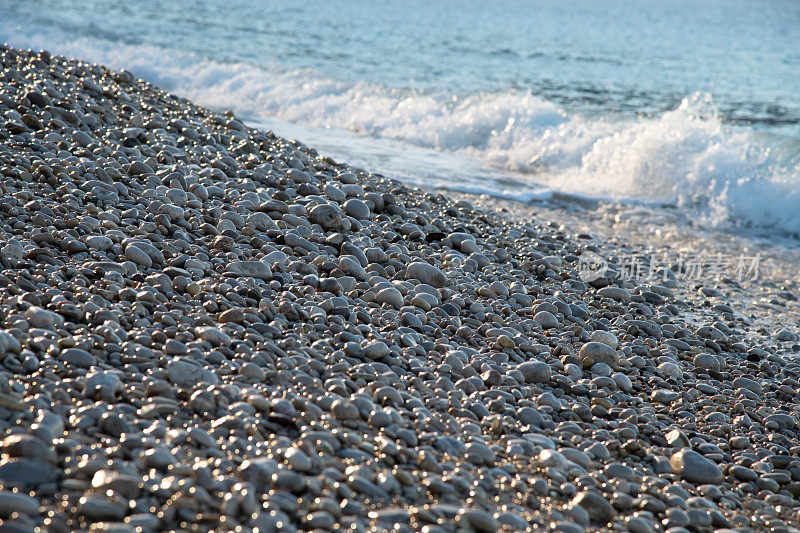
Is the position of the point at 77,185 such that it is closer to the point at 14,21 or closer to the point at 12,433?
the point at 12,433

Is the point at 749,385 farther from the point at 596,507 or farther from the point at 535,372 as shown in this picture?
the point at 596,507

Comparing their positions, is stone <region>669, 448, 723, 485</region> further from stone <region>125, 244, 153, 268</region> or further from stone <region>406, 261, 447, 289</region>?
stone <region>125, 244, 153, 268</region>

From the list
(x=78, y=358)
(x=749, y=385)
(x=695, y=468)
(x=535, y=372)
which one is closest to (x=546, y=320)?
(x=535, y=372)

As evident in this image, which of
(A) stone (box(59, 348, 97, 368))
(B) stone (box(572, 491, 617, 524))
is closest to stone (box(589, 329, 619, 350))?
(B) stone (box(572, 491, 617, 524))

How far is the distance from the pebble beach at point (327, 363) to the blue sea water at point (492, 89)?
3.49 m

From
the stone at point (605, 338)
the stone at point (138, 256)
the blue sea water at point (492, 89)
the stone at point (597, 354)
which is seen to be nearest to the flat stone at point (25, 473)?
the stone at point (138, 256)

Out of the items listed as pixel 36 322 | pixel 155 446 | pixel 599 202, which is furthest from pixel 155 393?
pixel 599 202

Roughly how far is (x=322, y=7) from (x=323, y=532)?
87.6 ft

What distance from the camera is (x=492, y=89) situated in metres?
12.9

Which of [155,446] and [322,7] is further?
[322,7]

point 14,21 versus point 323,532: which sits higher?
point 14,21

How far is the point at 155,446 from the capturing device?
76.2 inches

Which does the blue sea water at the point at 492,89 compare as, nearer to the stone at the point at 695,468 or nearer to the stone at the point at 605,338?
the stone at the point at 605,338

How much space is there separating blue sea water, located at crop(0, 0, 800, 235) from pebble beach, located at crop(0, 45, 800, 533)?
3.49 meters
